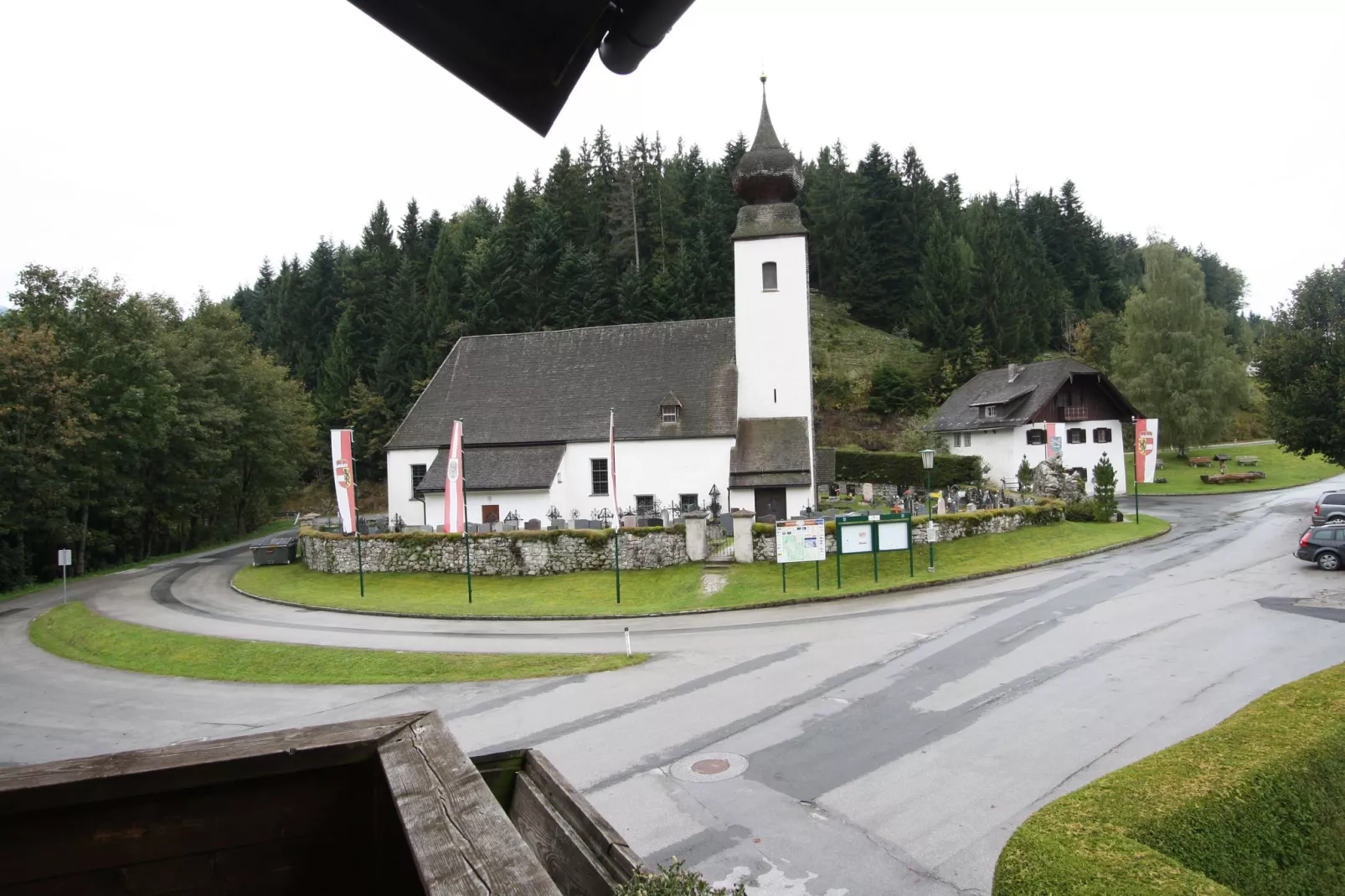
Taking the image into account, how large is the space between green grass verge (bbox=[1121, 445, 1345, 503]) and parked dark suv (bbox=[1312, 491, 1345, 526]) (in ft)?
44.4

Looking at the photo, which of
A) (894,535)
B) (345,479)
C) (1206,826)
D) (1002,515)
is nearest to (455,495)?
(345,479)

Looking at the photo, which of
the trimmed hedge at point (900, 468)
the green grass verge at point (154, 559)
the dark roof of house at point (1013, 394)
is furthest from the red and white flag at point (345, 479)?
the dark roof of house at point (1013, 394)

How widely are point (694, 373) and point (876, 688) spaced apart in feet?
83.8

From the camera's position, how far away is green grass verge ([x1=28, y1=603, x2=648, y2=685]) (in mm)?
17016

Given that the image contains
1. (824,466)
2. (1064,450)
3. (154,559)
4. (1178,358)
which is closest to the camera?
(824,466)

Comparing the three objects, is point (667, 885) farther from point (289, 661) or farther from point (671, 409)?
point (671, 409)

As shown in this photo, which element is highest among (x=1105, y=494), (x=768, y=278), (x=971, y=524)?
(x=768, y=278)

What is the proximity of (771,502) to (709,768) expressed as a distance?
76.0ft

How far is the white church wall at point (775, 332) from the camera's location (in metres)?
35.7

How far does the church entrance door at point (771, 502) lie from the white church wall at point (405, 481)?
15.9 meters

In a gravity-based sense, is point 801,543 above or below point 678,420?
below

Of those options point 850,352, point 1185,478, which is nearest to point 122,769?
point 1185,478

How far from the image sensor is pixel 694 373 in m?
38.0

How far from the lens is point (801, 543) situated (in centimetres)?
2402
